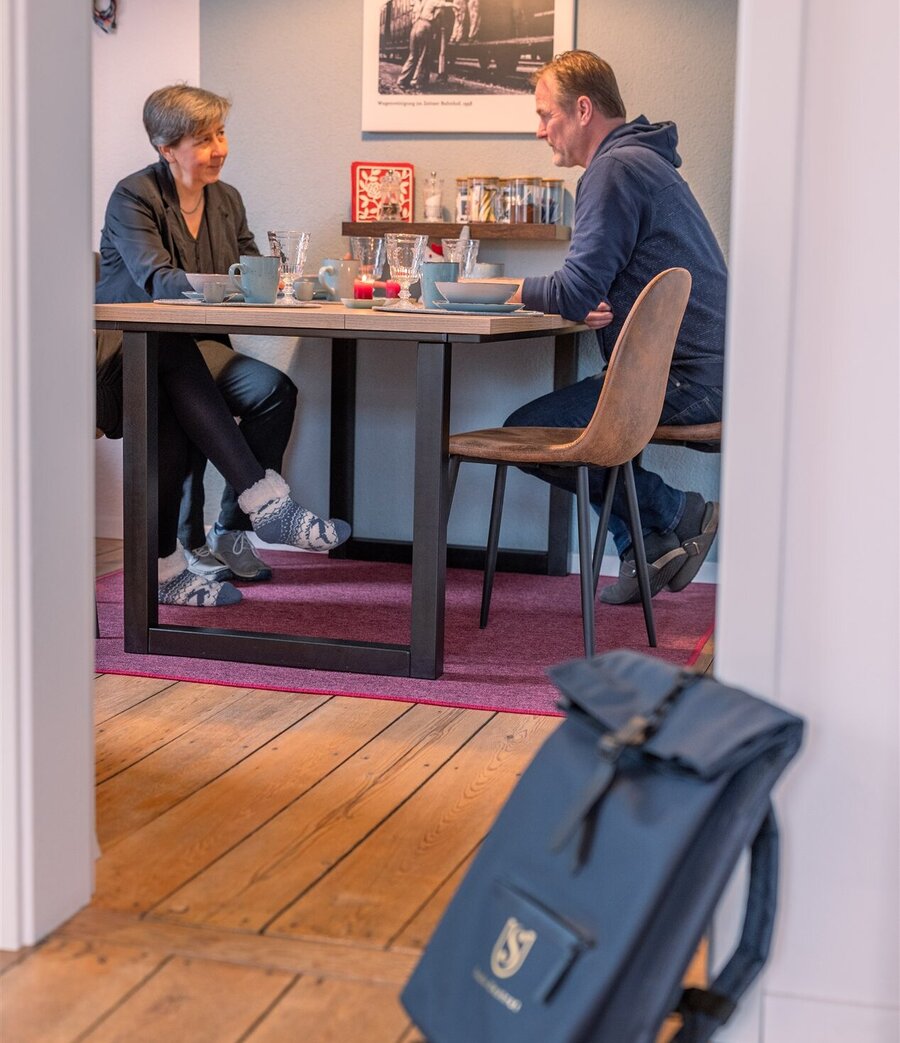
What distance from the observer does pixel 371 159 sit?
419 cm

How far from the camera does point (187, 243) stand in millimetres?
3902

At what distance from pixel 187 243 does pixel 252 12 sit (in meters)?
0.82

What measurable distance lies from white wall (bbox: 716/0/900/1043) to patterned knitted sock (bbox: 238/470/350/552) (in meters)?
1.82

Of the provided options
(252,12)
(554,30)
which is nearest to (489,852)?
(554,30)

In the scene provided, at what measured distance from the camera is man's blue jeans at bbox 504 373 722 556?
3379mm

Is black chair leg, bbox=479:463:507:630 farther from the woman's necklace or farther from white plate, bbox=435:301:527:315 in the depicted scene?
the woman's necklace

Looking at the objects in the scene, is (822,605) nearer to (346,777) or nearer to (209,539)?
(346,777)

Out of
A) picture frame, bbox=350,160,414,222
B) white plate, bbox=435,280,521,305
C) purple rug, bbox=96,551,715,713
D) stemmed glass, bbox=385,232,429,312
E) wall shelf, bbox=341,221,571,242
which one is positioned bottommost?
purple rug, bbox=96,551,715,713

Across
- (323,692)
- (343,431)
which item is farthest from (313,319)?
(343,431)

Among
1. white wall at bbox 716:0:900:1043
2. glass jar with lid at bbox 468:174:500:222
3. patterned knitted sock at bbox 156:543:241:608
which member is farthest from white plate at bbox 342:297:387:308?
white wall at bbox 716:0:900:1043

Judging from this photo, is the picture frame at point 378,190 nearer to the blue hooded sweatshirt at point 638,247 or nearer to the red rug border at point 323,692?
the blue hooded sweatshirt at point 638,247

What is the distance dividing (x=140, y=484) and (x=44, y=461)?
1347mm

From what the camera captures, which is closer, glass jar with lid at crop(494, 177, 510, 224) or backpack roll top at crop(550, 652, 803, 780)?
backpack roll top at crop(550, 652, 803, 780)

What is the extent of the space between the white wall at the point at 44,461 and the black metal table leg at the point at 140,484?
1.22 metres
